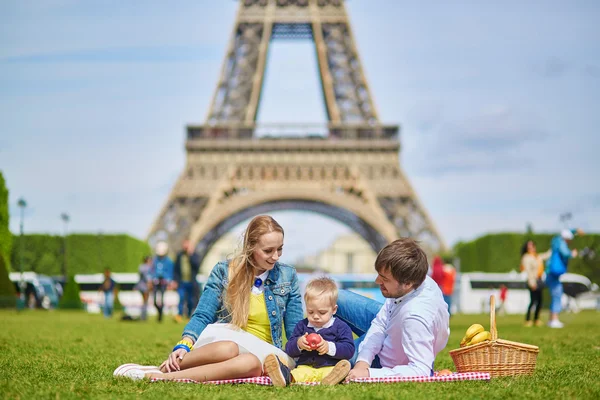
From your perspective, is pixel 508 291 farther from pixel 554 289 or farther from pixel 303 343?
pixel 303 343

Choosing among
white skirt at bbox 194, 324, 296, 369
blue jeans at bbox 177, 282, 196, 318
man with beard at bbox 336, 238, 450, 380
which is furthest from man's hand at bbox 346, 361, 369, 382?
blue jeans at bbox 177, 282, 196, 318

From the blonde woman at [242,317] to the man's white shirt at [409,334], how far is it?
1.91ft

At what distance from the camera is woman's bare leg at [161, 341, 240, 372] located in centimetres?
496

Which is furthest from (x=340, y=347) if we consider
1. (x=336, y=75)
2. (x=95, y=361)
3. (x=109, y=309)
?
(x=336, y=75)

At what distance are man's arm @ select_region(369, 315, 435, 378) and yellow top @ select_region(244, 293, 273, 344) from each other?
29.3 inches

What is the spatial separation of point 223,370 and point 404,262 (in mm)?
1298

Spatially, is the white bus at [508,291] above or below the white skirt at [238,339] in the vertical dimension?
below

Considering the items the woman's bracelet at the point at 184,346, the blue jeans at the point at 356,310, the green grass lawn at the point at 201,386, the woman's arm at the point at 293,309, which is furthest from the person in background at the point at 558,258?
the woman's bracelet at the point at 184,346

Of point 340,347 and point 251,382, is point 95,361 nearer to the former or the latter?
point 251,382

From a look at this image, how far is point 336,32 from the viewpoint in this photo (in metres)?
38.4

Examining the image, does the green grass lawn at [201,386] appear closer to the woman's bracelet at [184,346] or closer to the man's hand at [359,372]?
the man's hand at [359,372]

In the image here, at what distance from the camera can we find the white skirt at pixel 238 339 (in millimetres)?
5070

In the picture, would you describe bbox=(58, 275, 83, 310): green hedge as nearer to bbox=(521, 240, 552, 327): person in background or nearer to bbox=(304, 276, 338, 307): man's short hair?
bbox=(521, 240, 552, 327): person in background

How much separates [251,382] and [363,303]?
40.0 inches
